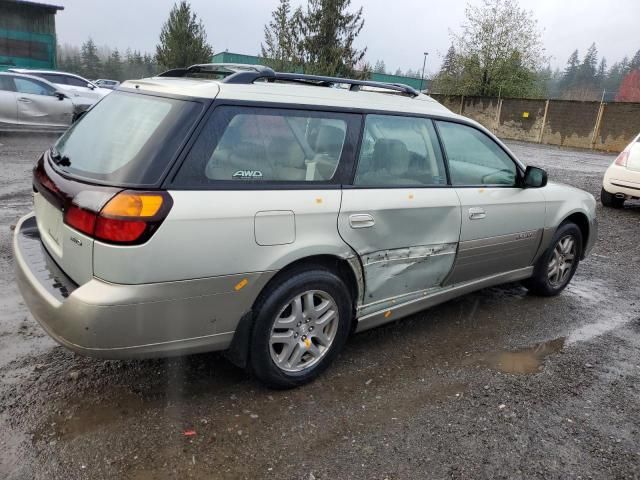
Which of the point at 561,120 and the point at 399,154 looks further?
the point at 561,120

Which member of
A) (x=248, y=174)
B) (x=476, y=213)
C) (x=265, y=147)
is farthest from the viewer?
(x=476, y=213)

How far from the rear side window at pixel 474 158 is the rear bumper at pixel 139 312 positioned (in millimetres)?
1809

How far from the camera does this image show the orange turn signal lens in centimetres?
Answer: 227

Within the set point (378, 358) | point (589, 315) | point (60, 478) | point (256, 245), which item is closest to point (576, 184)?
point (589, 315)

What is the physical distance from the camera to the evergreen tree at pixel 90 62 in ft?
189

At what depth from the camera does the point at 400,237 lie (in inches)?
128

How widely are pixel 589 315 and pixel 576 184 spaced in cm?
845

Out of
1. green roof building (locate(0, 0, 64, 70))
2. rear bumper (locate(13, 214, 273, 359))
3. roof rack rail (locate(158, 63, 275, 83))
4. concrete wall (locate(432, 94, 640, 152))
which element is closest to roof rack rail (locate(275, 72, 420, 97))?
roof rack rail (locate(158, 63, 275, 83))

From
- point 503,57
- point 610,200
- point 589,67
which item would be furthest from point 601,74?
point 610,200

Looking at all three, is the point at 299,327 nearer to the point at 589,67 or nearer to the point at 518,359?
the point at 518,359

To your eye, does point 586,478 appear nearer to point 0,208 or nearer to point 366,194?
point 366,194

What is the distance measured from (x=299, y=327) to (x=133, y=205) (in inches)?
45.9

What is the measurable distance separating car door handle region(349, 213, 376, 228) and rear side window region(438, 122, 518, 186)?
0.93 meters

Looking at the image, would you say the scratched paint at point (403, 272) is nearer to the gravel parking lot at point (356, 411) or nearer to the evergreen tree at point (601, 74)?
the gravel parking lot at point (356, 411)
